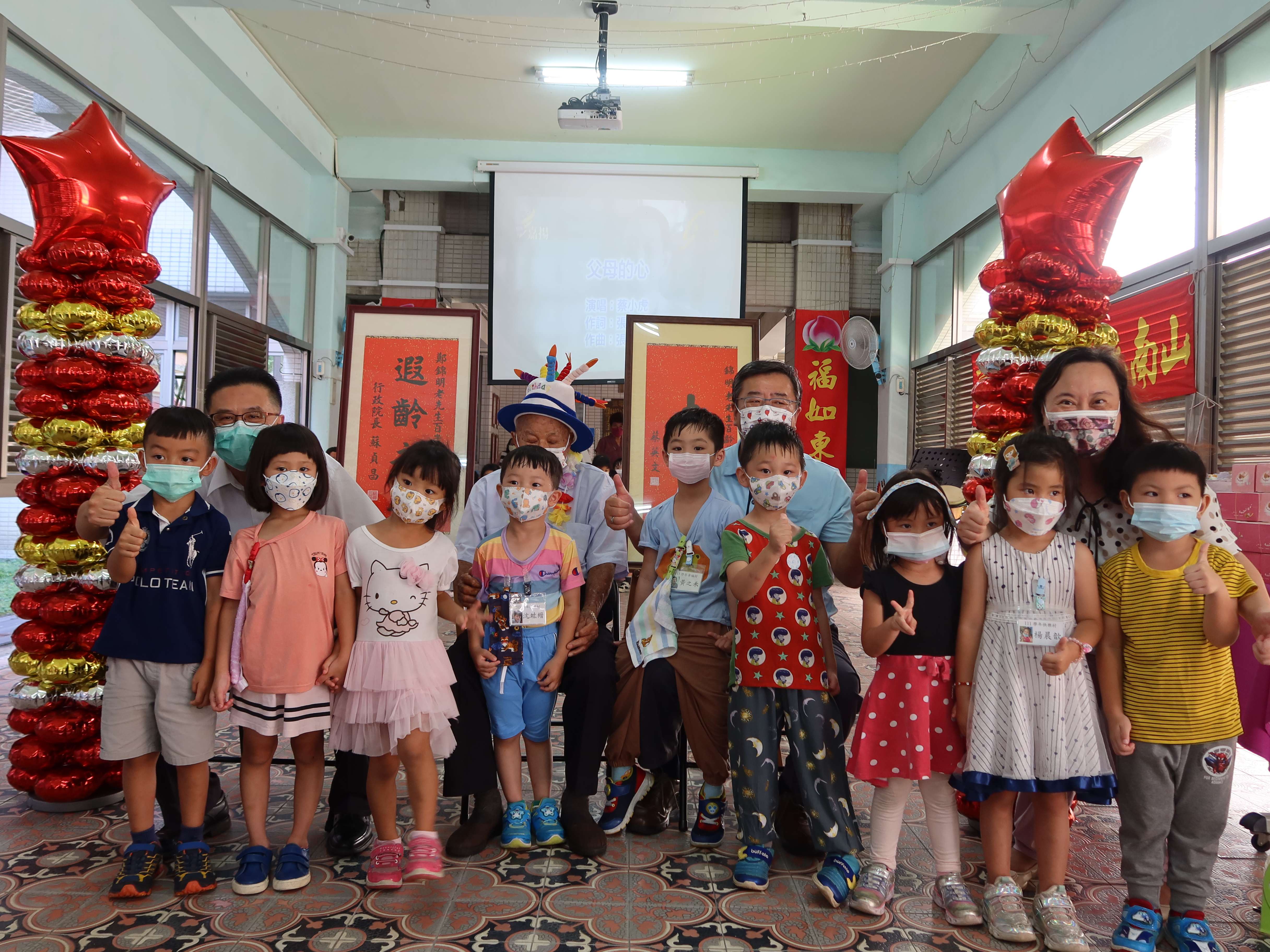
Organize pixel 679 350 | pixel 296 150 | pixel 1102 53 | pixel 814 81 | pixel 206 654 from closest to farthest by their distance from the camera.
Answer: pixel 206 654 < pixel 679 350 < pixel 1102 53 < pixel 814 81 < pixel 296 150

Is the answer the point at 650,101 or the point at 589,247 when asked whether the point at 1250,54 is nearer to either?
the point at 650,101

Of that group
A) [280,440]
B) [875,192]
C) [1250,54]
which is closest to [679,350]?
[280,440]

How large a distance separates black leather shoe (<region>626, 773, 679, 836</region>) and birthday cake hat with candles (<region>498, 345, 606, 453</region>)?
1.07 meters

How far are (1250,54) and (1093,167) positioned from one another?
81.1 inches

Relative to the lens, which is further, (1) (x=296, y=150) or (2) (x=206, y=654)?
(1) (x=296, y=150)

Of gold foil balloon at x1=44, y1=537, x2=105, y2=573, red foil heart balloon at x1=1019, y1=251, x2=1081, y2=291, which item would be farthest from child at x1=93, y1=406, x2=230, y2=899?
red foil heart balloon at x1=1019, y1=251, x2=1081, y2=291

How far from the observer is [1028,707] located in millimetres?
1825

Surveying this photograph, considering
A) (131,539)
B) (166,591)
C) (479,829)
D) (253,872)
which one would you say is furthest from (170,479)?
(479,829)

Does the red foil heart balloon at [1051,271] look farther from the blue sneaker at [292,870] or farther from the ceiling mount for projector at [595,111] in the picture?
the ceiling mount for projector at [595,111]

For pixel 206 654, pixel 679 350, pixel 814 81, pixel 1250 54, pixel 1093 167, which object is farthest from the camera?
pixel 814 81

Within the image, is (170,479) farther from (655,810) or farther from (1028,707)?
(1028,707)

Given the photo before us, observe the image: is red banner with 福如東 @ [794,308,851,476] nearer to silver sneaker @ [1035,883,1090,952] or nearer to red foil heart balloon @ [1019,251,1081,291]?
red foil heart balloon @ [1019,251,1081,291]

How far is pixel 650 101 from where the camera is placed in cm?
691

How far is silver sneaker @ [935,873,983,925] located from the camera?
6.06ft
